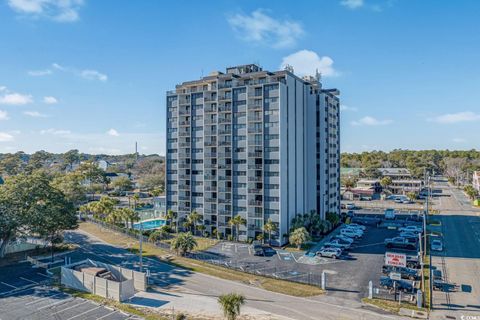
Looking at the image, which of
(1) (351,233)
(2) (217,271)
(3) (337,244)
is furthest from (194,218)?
(1) (351,233)

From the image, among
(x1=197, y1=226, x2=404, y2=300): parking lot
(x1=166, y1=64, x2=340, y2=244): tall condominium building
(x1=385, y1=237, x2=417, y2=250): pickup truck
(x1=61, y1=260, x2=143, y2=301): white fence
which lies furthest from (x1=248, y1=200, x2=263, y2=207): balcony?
(x1=61, y1=260, x2=143, y2=301): white fence

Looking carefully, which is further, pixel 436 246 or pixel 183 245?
pixel 436 246

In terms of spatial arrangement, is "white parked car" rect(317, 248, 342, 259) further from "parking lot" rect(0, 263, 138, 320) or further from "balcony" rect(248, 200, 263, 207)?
"parking lot" rect(0, 263, 138, 320)

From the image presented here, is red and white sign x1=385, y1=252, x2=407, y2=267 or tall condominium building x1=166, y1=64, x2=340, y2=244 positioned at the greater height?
tall condominium building x1=166, y1=64, x2=340, y2=244

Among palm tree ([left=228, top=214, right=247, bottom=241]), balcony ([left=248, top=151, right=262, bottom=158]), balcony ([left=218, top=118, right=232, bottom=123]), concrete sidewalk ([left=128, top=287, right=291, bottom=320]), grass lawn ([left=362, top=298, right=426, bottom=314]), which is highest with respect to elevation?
balcony ([left=218, top=118, right=232, bottom=123])

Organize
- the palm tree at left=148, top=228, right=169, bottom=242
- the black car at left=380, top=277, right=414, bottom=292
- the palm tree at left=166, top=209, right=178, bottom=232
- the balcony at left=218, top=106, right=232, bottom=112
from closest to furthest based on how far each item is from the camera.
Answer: the black car at left=380, top=277, right=414, bottom=292, the palm tree at left=148, top=228, right=169, bottom=242, the balcony at left=218, top=106, right=232, bottom=112, the palm tree at left=166, top=209, right=178, bottom=232

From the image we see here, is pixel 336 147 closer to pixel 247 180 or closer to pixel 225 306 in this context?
pixel 247 180

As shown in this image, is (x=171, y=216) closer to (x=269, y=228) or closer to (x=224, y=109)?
(x=269, y=228)

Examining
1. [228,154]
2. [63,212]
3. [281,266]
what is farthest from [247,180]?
[63,212]
